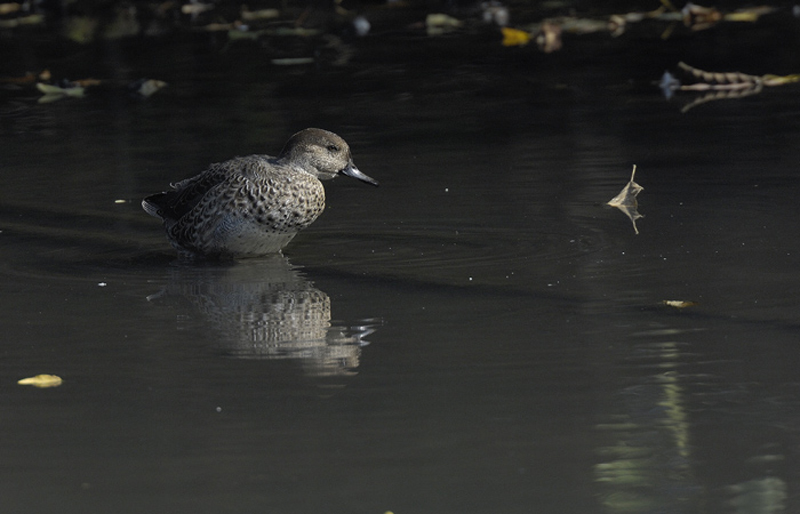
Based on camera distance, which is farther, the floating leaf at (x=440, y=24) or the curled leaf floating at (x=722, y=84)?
the floating leaf at (x=440, y=24)

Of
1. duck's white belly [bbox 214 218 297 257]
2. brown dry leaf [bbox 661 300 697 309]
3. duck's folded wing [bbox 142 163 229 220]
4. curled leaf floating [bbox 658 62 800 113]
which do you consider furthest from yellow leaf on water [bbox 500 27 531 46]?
brown dry leaf [bbox 661 300 697 309]

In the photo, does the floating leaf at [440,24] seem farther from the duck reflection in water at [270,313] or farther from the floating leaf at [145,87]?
the duck reflection in water at [270,313]

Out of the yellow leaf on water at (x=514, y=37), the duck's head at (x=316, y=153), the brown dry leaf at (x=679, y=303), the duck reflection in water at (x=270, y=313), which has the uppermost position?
the duck's head at (x=316, y=153)

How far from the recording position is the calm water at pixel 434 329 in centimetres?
385

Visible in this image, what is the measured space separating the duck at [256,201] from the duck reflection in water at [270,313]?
133 millimetres

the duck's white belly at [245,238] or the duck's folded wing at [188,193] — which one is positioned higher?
the duck's folded wing at [188,193]

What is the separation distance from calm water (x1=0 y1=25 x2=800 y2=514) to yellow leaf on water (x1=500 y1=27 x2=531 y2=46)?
14.7 feet

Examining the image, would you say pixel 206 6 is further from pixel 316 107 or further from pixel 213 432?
pixel 213 432

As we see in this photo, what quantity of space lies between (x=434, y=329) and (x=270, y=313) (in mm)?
806

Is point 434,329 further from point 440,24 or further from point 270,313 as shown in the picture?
point 440,24

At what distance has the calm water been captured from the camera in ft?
12.6

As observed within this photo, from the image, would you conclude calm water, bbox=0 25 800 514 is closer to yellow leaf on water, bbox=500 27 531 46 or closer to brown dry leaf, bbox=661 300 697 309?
brown dry leaf, bbox=661 300 697 309

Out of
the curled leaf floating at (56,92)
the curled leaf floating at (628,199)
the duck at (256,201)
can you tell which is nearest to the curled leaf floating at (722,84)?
the curled leaf floating at (628,199)

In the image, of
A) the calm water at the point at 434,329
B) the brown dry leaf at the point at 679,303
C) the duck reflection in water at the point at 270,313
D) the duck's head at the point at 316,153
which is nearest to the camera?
the calm water at the point at 434,329
